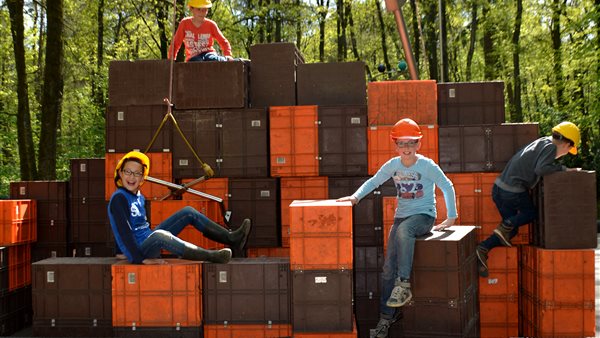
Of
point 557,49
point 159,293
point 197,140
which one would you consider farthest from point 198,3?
point 557,49

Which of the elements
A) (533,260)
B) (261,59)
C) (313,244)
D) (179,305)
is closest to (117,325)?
(179,305)

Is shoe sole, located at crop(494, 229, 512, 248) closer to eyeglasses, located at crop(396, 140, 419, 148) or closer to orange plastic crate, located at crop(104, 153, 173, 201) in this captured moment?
eyeglasses, located at crop(396, 140, 419, 148)

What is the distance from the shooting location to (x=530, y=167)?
863cm

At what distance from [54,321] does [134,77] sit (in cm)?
406

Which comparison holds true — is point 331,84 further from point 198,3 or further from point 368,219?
point 198,3

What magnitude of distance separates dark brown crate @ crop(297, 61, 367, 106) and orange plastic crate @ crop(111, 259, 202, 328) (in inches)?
151

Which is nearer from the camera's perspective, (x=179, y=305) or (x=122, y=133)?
(x=179, y=305)

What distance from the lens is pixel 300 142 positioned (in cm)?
1029

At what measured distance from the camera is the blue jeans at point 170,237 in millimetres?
8039

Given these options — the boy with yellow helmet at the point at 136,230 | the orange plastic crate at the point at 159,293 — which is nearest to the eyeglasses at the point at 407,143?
the boy with yellow helmet at the point at 136,230

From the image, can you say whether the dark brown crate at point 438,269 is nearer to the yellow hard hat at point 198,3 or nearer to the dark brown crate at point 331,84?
the dark brown crate at point 331,84

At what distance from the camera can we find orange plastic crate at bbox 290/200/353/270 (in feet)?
23.7

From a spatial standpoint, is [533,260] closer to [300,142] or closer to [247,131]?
[300,142]

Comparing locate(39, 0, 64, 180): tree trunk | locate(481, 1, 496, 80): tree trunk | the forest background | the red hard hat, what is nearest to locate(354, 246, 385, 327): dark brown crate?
the red hard hat
